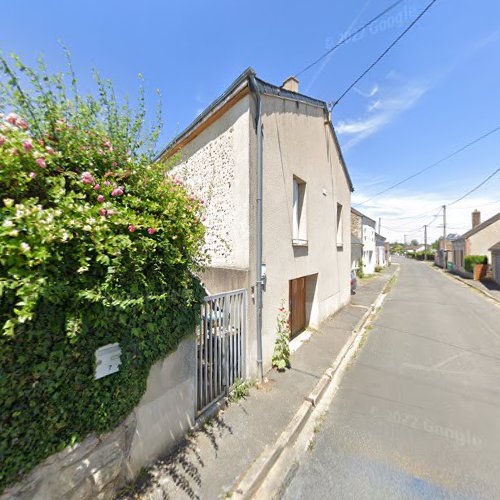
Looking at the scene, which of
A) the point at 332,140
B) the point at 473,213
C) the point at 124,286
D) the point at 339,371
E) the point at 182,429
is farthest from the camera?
the point at 473,213

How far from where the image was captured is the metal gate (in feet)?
10.9

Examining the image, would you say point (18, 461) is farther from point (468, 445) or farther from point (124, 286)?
point (468, 445)

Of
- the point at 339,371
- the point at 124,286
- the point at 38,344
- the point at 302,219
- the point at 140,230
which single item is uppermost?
the point at 302,219

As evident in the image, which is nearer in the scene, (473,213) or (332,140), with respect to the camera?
(332,140)

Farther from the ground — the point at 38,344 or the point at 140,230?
the point at 140,230

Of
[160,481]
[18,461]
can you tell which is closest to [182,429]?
[160,481]

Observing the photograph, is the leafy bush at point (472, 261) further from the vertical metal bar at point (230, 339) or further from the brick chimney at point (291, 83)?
the vertical metal bar at point (230, 339)

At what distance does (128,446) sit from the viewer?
2.27 meters

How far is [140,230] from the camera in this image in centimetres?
216

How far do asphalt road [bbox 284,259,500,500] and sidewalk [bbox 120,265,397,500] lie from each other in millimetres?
536

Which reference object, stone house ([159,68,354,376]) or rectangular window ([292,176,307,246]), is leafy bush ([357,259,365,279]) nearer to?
stone house ([159,68,354,376])

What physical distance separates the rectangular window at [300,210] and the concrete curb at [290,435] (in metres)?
3.02

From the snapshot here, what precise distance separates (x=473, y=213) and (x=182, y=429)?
3925 cm

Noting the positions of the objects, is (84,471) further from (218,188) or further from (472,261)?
(472,261)
